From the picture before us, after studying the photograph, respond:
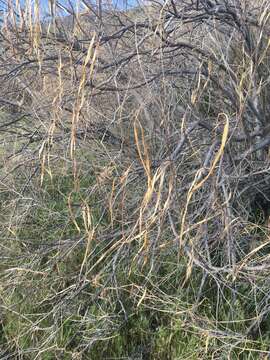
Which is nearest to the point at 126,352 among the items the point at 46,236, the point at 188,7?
the point at 46,236

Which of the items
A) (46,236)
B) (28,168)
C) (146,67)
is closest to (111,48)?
(146,67)

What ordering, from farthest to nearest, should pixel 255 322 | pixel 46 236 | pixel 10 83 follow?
pixel 46 236, pixel 10 83, pixel 255 322

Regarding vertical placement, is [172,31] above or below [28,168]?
above

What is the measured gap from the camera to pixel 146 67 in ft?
10.9

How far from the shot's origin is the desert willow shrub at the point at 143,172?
2760 millimetres

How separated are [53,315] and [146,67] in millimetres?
1350

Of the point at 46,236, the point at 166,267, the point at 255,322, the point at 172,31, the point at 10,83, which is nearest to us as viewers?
the point at 255,322

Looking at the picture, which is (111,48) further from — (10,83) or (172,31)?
(10,83)

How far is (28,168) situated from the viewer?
3684mm

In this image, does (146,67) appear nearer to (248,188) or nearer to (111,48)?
(111,48)

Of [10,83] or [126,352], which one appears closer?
[126,352]

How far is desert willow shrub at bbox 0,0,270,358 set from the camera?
276 cm

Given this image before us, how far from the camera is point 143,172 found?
120 inches

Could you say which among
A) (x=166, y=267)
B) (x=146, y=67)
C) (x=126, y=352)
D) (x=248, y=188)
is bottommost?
(x=126, y=352)
